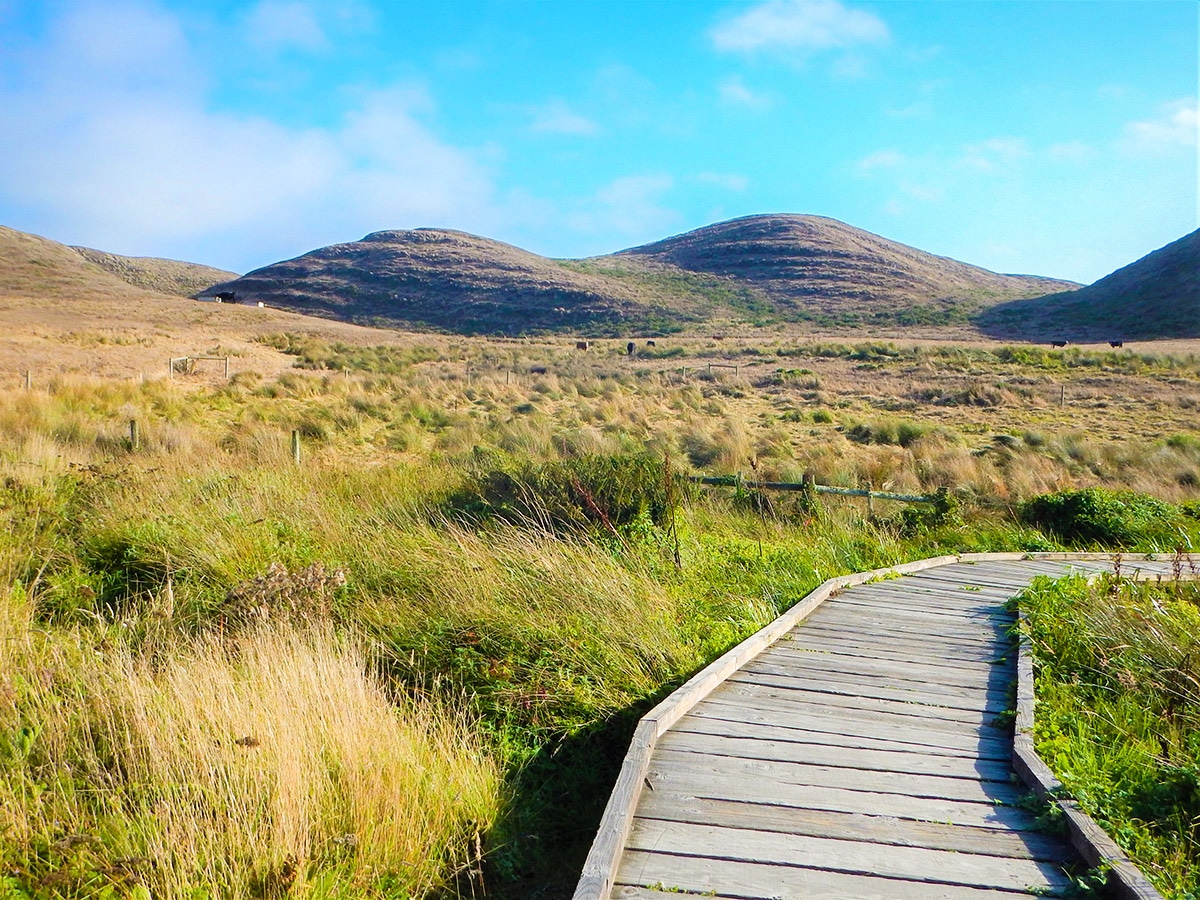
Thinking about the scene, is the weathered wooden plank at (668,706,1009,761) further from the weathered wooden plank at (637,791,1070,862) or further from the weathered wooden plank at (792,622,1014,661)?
the weathered wooden plank at (792,622,1014,661)

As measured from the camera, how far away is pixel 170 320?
166ft

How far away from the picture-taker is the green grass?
12.4ft

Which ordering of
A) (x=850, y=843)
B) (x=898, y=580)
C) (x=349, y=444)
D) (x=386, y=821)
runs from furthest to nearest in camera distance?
(x=349, y=444)
(x=898, y=580)
(x=386, y=821)
(x=850, y=843)

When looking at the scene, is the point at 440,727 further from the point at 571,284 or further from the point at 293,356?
the point at 571,284

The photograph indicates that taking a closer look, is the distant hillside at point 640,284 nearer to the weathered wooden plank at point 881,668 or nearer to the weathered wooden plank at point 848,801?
the weathered wooden plank at point 881,668

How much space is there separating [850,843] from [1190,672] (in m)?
3.30

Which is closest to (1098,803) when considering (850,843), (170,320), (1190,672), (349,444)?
(850,843)

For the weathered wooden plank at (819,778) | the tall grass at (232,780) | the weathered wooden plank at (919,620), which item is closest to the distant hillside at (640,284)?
the weathered wooden plank at (919,620)

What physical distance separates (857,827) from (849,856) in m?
0.23

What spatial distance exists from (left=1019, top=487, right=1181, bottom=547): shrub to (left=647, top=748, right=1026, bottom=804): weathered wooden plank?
7744mm

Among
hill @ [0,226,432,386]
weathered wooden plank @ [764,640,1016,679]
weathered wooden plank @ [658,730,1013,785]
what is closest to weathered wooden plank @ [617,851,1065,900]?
weathered wooden plank @ [658,730,1013,785]

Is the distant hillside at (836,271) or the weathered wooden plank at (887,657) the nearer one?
the weathered wooden plank at (887,657)

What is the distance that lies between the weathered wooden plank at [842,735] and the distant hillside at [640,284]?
74.8 meters

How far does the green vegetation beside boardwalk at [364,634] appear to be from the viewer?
12.9 ft
